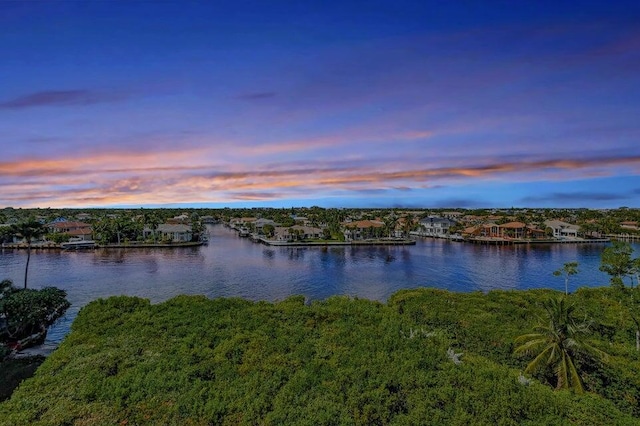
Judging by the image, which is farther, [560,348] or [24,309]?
[24,309]

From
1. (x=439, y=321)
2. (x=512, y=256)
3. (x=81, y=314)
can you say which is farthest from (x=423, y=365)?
(x=512, y=256)

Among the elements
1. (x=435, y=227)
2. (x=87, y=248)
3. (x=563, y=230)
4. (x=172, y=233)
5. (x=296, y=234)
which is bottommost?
(x=87, y=248)

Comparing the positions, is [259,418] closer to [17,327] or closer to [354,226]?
[17,327]

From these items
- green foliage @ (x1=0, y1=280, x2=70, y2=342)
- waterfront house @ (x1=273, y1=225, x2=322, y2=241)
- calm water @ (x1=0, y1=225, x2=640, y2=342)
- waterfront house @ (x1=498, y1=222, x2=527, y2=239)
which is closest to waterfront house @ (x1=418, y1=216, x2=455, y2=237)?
waterfront house @ (x1=498, y1=222, x2=527, y2=239)

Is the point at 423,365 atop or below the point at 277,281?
atop

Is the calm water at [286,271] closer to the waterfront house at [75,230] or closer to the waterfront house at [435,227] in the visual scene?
the waterfront house at [75,230]

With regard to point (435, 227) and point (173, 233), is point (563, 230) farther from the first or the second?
point (173, 233)

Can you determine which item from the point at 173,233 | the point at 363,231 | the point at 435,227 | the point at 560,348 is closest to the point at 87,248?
the point at 173,233
